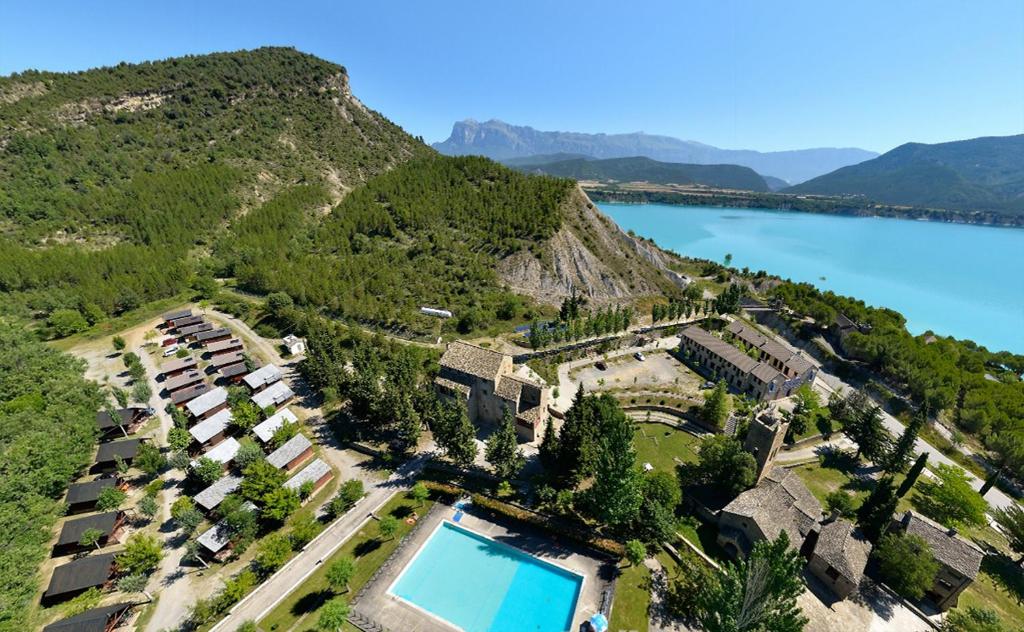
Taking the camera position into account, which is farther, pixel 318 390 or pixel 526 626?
pixel 318 390

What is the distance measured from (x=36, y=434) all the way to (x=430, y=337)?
48.7m

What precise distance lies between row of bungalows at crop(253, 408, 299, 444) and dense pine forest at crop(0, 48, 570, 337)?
96.1ft

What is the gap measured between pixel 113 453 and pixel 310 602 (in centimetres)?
3137

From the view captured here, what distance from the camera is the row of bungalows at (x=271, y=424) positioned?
47.0m

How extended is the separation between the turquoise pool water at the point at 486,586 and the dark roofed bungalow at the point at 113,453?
35741 millimetres

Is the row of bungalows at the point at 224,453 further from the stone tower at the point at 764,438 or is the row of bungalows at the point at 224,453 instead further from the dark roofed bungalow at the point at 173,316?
the stone tower at the point at 764,438

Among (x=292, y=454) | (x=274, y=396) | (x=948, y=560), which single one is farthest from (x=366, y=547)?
(x=948, y=560)

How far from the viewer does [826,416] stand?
57.4 metres

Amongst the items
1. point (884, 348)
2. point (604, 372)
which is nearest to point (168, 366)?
point (604, 372)

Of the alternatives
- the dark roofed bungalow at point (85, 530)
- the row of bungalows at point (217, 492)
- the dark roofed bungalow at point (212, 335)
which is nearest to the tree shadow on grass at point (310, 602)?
the row of bungalows at point (217, 492)

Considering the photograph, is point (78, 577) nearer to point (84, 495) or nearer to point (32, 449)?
point (84, 495)

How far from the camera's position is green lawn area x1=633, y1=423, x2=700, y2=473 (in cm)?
4856

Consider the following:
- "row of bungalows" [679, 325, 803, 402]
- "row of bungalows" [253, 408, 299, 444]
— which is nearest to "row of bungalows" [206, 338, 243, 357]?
"row of bungalows" [253, 408, 299, 444]

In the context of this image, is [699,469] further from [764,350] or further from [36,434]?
[36,434]
